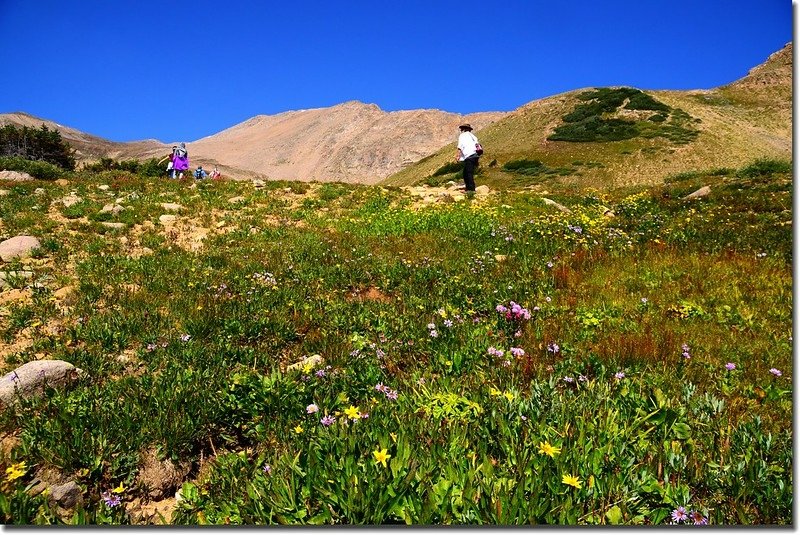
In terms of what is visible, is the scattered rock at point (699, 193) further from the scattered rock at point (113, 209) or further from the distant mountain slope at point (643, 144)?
the distant mountain slope at point (643, 144)

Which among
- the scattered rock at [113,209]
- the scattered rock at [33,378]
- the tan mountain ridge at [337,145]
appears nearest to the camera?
the scattered rock at [33,378]

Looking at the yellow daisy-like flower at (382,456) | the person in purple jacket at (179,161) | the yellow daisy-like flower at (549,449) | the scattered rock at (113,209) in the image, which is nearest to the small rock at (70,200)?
the scattered rock at (113,209)

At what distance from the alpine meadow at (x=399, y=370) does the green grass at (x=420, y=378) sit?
24 millimetres

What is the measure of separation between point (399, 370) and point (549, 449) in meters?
2.08

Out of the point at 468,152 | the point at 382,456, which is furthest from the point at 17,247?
the point at 468,152

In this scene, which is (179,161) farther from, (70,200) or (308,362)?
(308,362)

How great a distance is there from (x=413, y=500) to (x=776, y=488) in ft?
7.50

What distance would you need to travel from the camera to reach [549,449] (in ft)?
10.5

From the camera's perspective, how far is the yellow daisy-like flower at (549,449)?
3.17 m

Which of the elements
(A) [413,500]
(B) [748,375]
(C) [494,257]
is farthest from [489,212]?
(A) [413,500]

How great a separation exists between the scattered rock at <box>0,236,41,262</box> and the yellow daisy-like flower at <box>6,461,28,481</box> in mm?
7694

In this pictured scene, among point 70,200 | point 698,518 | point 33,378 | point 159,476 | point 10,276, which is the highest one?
point 70,200

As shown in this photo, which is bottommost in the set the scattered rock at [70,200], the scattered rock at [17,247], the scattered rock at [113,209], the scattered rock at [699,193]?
the scattered rock at [17,247]

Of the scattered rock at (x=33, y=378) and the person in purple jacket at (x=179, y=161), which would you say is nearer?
the scattered rock at (x=33, y=378)
